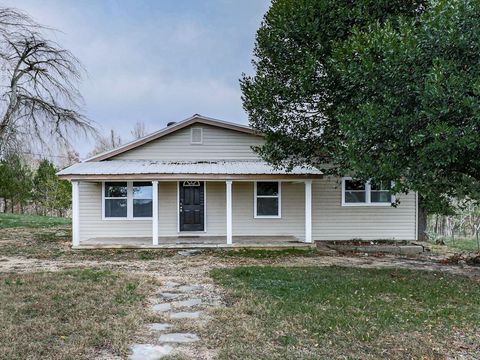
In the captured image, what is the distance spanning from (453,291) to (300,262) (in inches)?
145

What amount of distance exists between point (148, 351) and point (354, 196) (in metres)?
10.4

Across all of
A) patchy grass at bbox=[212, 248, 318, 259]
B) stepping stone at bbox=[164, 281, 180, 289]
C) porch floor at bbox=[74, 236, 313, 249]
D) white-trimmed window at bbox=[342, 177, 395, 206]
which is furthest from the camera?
white-trimmed window at bbox=[342, 177, 395, 206]

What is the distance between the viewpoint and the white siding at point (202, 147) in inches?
525

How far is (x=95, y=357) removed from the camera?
3789 millimetres

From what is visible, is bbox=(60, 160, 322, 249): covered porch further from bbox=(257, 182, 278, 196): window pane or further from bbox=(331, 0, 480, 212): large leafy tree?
bbox=(331, 0, 480, 212): large leafy tree

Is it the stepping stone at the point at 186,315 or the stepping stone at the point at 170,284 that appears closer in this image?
the stepping stone at the point at 186,315

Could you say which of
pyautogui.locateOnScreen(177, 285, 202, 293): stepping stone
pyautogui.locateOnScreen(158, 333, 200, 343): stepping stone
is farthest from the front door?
pyautogui.locateOnScreen(158, 333, 200, 343): stepping stone

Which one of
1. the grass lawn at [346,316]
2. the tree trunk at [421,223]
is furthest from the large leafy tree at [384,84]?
the tree trunk at [421,223]

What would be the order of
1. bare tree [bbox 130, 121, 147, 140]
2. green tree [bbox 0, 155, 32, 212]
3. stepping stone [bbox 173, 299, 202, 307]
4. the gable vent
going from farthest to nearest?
1. bare tree [bbox 130, 121, 147, 140]
2. green tree [bbox 0, 155, 32, 212]
3. the gable vent
4. stepping stone [bbox 173, 299, 202, 307]

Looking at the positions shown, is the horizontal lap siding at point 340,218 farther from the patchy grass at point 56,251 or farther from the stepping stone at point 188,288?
the stepping stone at point 188,288

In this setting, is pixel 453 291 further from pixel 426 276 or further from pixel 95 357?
pixel 95 357

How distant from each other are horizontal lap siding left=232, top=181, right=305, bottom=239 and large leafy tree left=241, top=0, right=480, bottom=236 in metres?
3.79

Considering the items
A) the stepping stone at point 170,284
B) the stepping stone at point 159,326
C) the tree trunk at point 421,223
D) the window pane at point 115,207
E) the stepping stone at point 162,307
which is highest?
the window pane at point 115,207

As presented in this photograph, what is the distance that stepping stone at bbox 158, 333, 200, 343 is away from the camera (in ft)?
14.0
